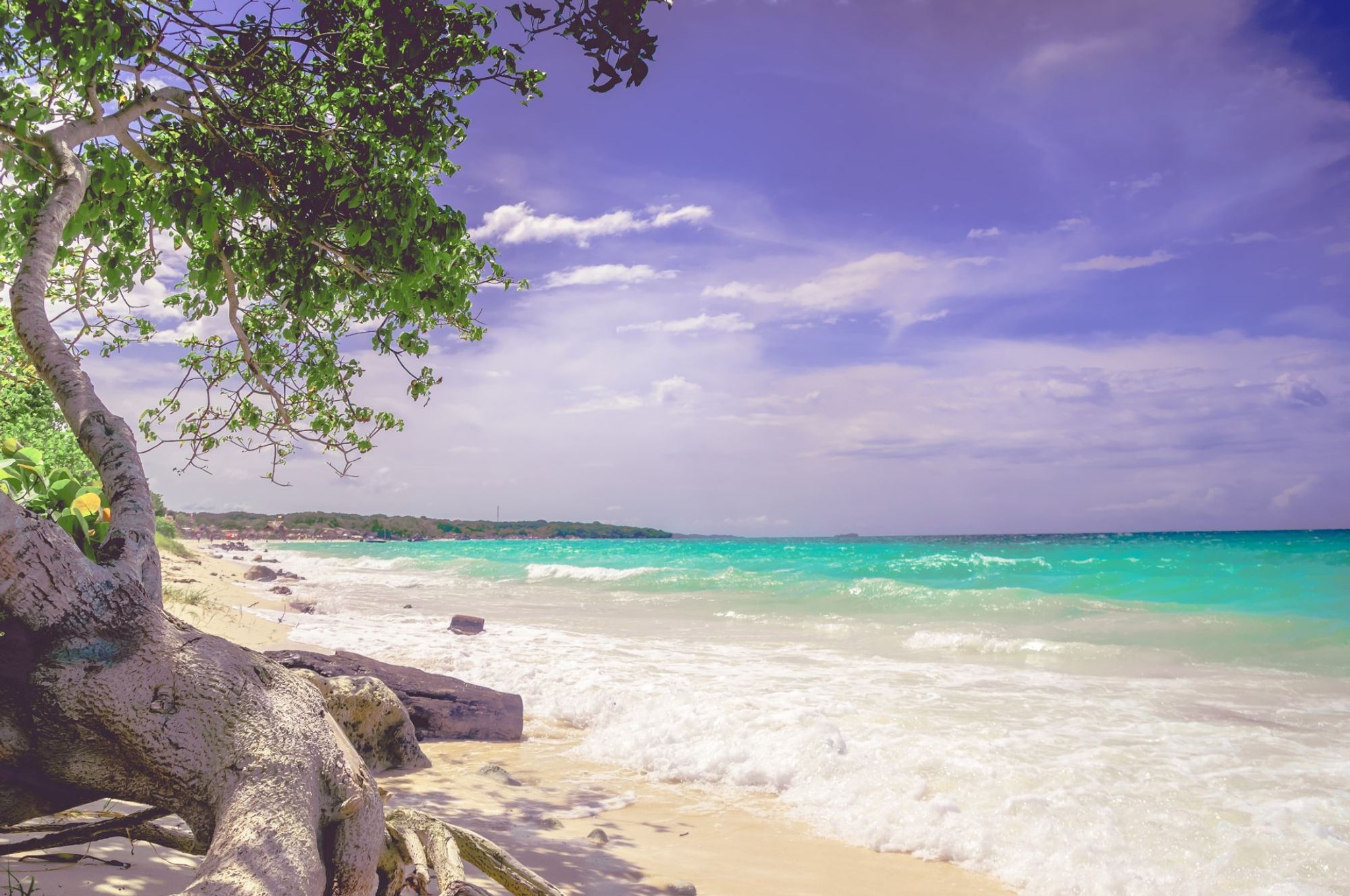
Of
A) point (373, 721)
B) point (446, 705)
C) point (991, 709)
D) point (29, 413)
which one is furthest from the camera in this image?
point (29, 413)

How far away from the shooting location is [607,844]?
520cm

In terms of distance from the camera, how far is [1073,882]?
16.2 feet

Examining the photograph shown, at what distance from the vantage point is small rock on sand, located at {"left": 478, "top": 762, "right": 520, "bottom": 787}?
655 cm

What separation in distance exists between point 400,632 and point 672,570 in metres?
18.0

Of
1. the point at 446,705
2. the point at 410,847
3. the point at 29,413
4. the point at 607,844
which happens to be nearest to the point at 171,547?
the point at 29,413

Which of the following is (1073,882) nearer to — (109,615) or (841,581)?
(109,615)

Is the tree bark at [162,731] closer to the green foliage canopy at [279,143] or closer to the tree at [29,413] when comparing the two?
the green foliage canopy at [279,143]

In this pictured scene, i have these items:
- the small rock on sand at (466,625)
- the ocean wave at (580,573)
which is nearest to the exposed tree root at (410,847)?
the small rock on sand at (466,625)

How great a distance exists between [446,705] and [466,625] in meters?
7.65

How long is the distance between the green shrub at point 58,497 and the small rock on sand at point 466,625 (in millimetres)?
12218

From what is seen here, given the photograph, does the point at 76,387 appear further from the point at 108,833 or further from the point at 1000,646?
the point at 1000,646

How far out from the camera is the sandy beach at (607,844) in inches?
127

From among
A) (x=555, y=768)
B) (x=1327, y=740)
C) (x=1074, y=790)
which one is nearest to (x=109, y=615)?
(x=555, y=768)

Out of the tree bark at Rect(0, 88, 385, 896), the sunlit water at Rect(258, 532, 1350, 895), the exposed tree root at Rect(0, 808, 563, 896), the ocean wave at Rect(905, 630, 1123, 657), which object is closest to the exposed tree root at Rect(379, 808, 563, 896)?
the exposed tree root at Rect(0, 808, 563, 896)
